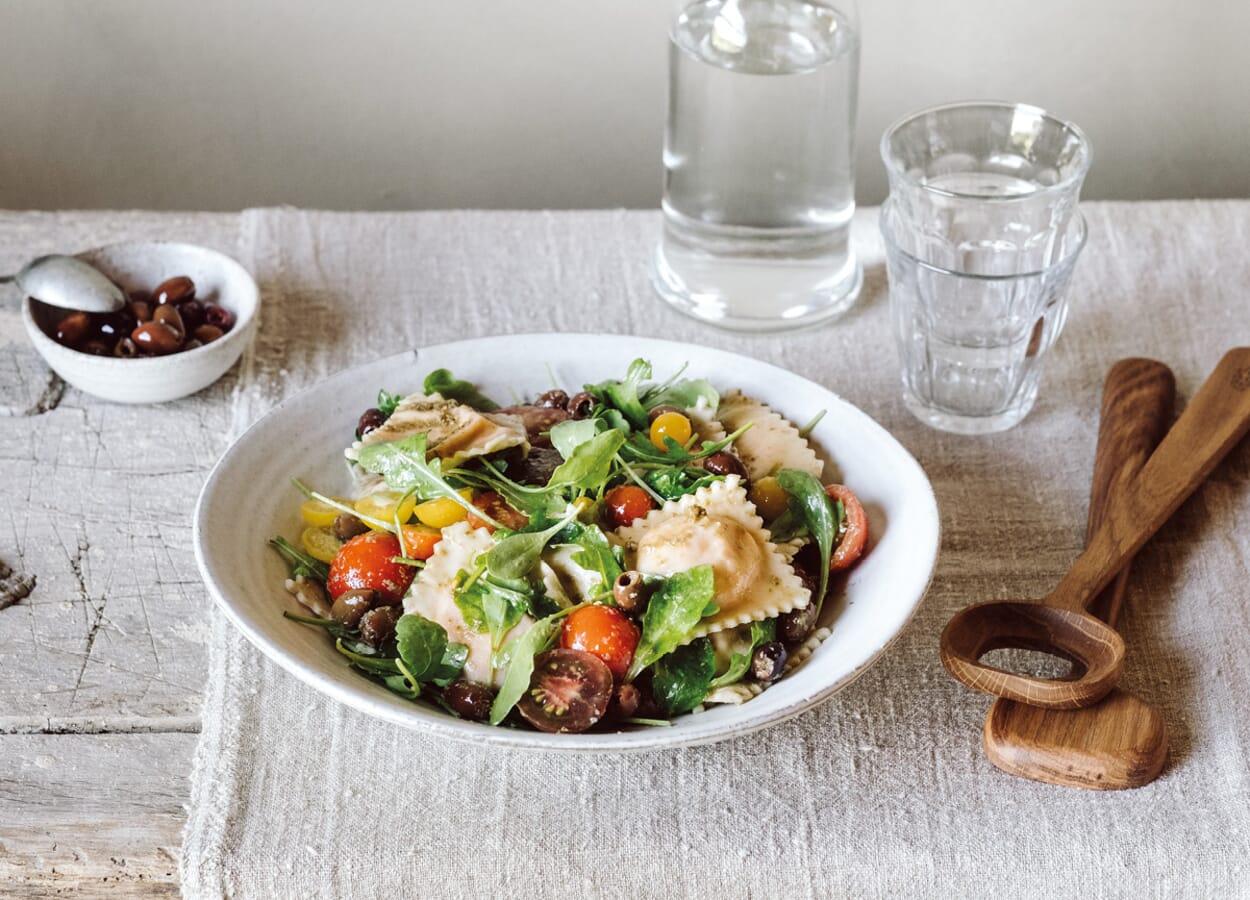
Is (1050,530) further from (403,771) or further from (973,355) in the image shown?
(403,771)

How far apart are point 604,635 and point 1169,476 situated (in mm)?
625

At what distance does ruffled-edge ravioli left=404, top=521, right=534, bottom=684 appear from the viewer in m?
1.00

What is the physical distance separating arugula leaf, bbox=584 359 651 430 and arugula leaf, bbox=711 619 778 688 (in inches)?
11.3

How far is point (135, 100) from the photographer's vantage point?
213cm

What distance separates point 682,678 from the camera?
98 centimetres

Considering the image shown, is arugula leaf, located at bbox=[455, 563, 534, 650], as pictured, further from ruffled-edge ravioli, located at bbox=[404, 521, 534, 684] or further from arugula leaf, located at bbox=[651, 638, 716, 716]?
arugula leaf, located at bbox=[651, 638, 716, 716]

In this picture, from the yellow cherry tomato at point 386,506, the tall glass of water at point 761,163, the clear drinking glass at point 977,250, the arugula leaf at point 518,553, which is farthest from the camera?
the tall glass of water at point 761,163

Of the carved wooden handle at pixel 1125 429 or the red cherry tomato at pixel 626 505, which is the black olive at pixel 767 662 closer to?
the red cherry tomato at pixel 626 505

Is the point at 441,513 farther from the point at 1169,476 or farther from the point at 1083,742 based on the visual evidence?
the point at 1169,476

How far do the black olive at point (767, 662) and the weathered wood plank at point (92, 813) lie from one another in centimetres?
46

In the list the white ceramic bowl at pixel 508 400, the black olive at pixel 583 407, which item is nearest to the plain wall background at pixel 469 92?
the white ceramic bowl at pixel 508 400

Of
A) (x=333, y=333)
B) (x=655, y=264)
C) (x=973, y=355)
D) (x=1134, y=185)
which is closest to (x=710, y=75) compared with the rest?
(x=655, y=264)

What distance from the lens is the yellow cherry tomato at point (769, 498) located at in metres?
1.16

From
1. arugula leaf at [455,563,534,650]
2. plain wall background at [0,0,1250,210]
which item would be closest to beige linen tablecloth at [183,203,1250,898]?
arugula leaf at [455,563,534,650]
